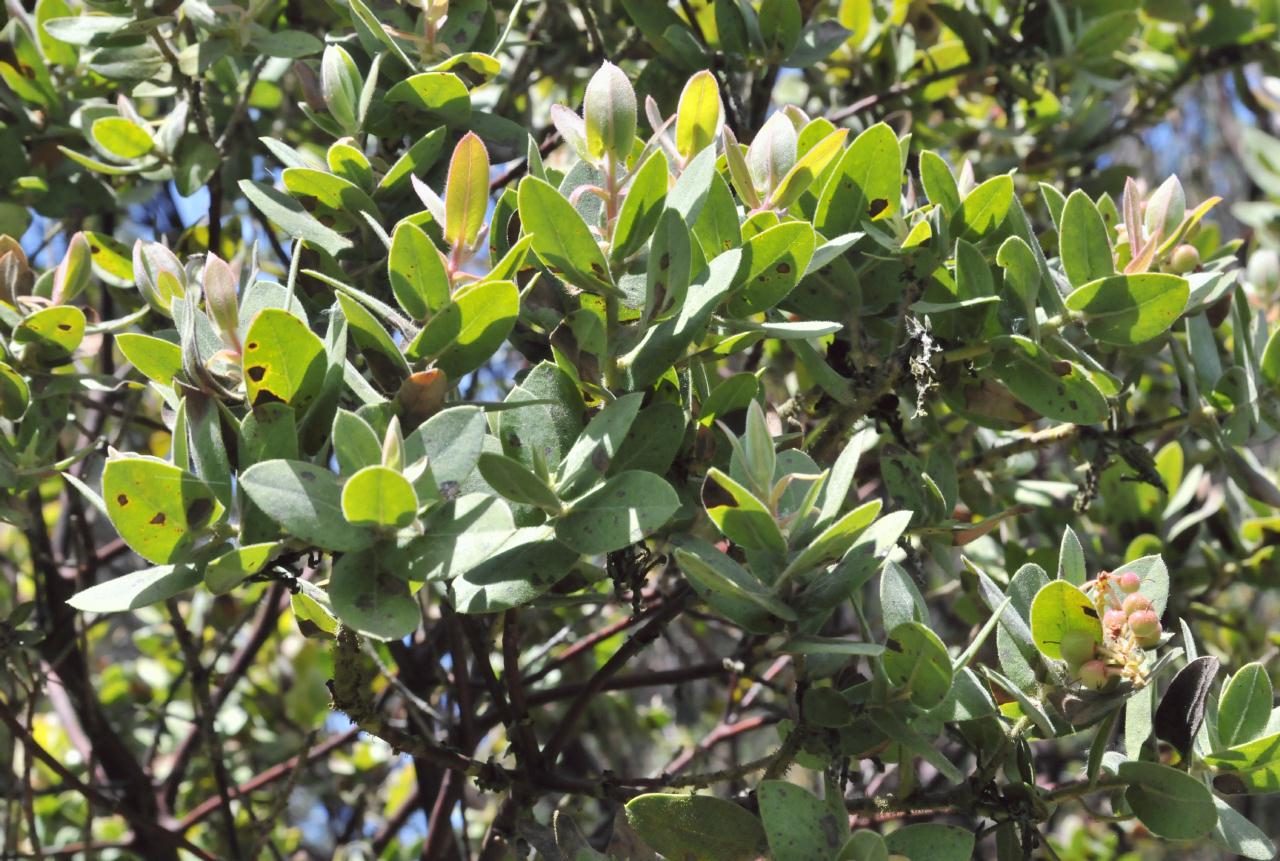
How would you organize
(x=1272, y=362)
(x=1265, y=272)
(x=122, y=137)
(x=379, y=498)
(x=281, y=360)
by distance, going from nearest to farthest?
(x=379, y=498) → (x=281, y=360) → (x=1272, y=362) → (x=122, y=137) → (x=1265, y=272)

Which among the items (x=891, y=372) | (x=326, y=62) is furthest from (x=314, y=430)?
(x=891, y=372)

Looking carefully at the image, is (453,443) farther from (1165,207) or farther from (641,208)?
(1165,207)

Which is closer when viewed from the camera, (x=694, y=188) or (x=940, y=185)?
(x=694, y=188)

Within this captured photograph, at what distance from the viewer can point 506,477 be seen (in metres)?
0.91

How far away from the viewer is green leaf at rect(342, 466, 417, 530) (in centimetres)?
81

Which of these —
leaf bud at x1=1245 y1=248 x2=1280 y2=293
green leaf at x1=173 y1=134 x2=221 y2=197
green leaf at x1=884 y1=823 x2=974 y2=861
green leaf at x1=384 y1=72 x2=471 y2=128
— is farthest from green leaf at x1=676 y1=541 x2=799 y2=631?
leaf bud at x1=1245 y1=248 x2=1280 y2=293

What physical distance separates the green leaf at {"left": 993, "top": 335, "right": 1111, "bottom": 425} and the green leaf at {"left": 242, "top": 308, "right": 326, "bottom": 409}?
644mm

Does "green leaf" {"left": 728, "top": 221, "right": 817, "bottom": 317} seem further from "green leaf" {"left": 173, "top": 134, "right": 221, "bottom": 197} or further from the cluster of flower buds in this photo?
"green leaf" {"left": 173, "top": 134, "right": 221, "bottom": 197}

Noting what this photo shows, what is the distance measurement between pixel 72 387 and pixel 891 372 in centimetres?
85

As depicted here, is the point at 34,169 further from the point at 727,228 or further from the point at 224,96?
the point at 727,228

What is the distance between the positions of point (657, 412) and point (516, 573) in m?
0.18

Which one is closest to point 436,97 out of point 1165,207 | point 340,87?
point 340,87

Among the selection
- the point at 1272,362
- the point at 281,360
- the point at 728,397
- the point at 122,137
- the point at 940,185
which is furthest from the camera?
the point at 122,137

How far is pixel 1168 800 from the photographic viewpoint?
106 centimetres
